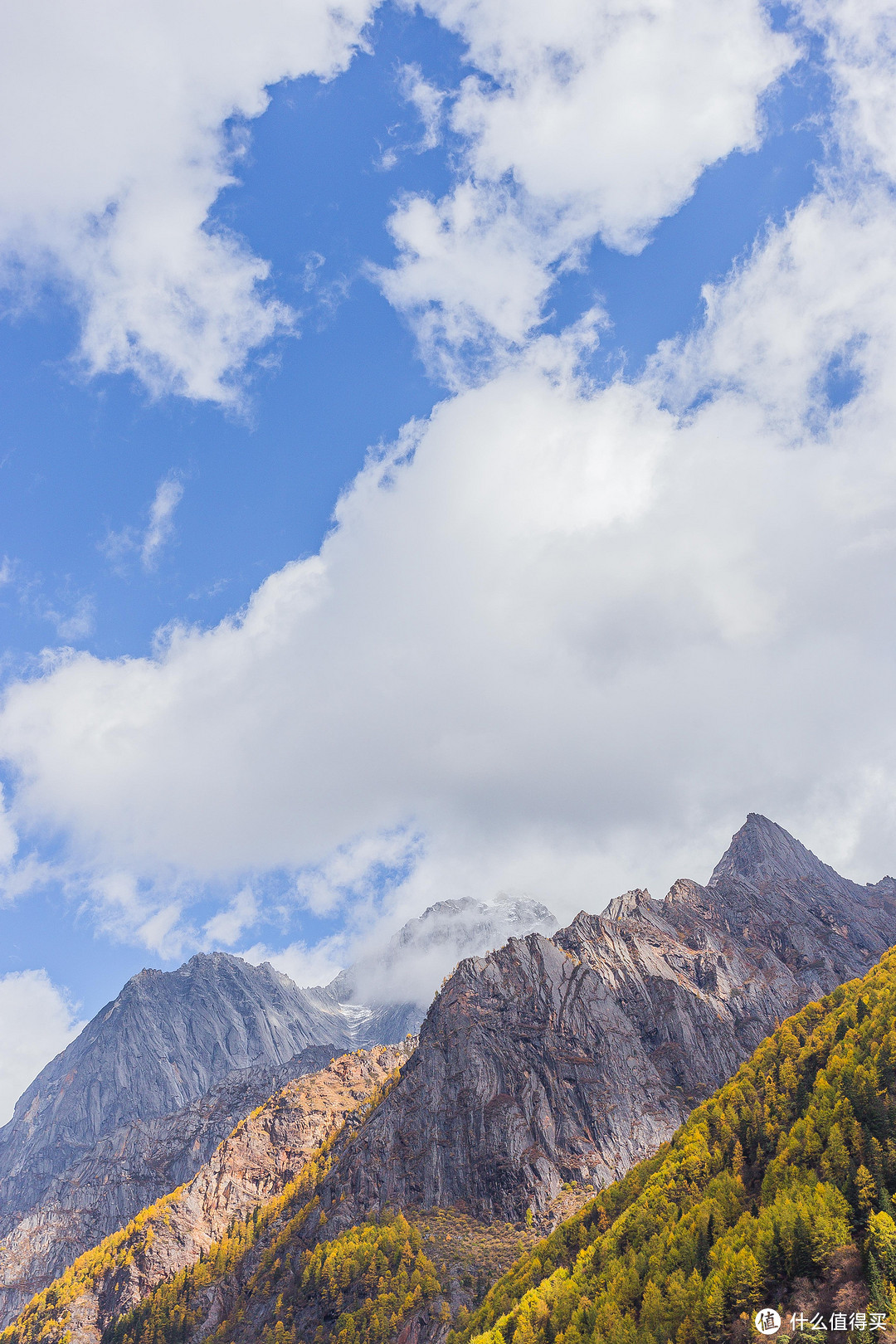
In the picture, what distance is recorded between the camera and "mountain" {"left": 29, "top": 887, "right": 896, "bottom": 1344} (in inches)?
4550

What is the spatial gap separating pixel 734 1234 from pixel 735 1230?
40.8 inches

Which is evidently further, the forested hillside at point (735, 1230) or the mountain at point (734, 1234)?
the forested hillside at point (735, 1230)

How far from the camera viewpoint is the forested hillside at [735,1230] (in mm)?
116125

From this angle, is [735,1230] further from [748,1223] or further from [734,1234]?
[748,1223]

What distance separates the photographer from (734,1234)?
416ft

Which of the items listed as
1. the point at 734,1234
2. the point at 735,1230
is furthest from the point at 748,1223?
the point at 734,1234

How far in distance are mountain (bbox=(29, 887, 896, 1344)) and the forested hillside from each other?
0.26 meters

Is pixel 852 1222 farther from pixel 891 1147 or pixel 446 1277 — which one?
pixel 446 1277

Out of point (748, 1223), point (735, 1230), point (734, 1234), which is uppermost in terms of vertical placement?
point (748, 1223)

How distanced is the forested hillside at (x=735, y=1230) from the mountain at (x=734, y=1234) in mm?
261

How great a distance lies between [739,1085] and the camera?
17875 centimetres

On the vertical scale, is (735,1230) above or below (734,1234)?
above

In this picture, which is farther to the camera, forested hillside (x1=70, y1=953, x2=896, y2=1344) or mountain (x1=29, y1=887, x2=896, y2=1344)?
forested hillside (x1=70, y1=953, x2=896, y2=1344)

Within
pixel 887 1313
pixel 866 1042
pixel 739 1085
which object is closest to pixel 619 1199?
pixel 739 1085
